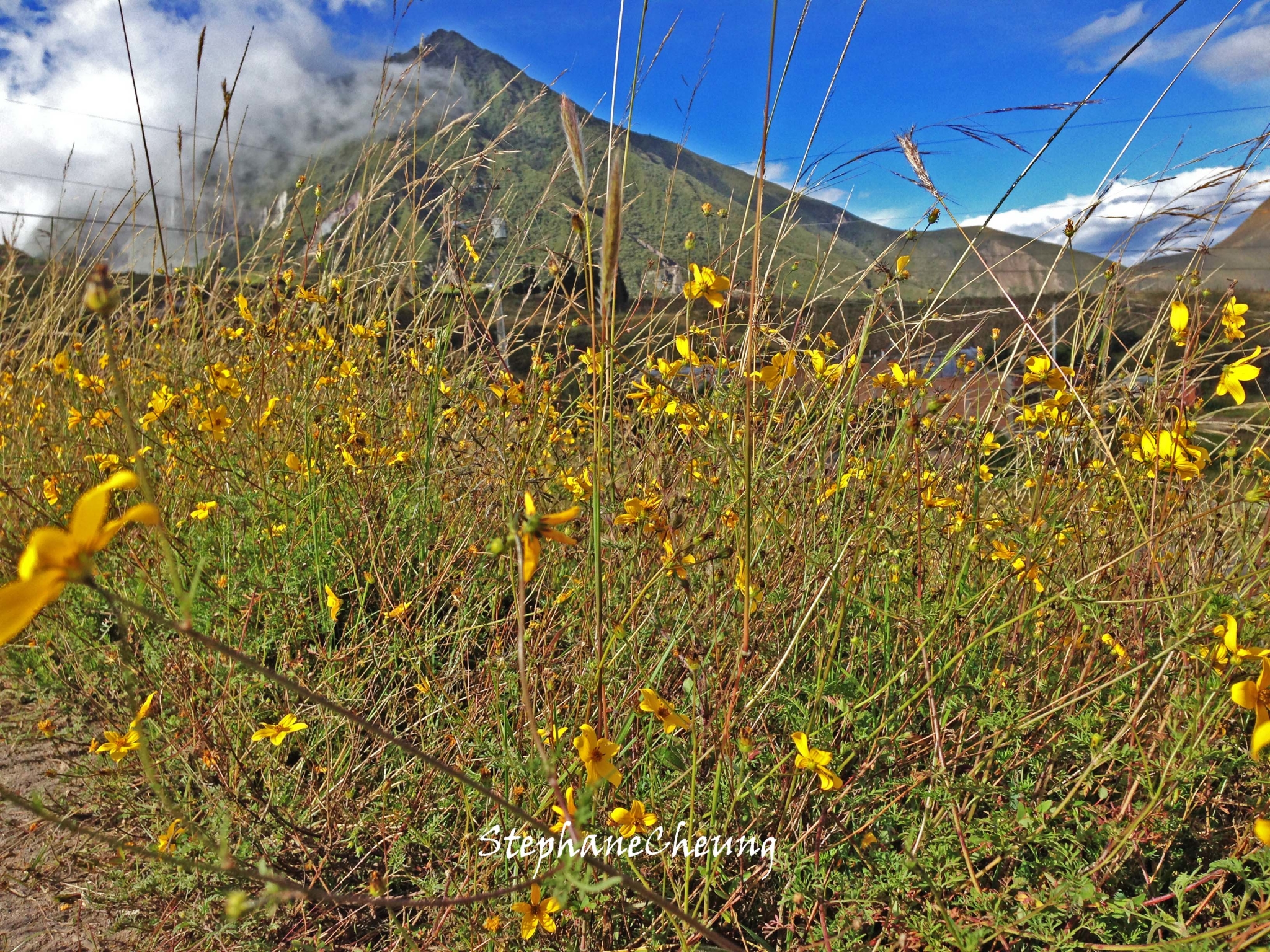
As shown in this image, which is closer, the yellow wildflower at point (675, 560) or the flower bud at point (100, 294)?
the flower bud at point (100, 294)

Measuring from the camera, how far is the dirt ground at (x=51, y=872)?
4.11ft

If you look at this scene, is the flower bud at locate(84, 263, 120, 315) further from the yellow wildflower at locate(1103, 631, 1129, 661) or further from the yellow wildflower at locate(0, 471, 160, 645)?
the yellow wildflower at locate(1103, 631, 1129, 661)

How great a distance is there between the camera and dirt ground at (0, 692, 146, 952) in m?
1.25

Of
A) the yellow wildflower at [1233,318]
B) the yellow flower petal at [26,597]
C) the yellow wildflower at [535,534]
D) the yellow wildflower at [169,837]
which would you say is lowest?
the yellow wildflower at [169,837]

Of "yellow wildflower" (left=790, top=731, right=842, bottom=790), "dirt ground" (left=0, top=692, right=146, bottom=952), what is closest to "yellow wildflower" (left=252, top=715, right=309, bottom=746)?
"dirt ground" (left=0, top=692, right=146, bottom=952)

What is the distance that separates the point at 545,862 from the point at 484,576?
775mm

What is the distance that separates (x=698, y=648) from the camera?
1.41m

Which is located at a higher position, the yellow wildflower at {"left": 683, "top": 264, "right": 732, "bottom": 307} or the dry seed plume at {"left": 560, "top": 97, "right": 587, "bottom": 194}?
the dry seed plume at {"left": 560, "top": 97, "right": 587, "bottom": 194}

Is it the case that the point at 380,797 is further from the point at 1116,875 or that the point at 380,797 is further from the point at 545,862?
the point at 1116,875

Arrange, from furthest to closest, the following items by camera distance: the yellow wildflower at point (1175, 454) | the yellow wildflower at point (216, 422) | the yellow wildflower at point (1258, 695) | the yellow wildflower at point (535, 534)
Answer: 1. the yellow wildflower at point (216, 422)
2. the yellow wildflower at point (1175, 454)
3. the yellow wildflower at point (1258, 695)
4. the yellow wildflower at point (535, 534)

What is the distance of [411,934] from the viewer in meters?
1.16

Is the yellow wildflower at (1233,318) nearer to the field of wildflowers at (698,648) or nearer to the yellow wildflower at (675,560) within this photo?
the field of wildflowers at (698,648)

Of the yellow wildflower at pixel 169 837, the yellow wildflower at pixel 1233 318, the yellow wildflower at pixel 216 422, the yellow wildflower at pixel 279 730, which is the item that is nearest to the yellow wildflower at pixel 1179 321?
the yellow wildflower at pixel 1233 318

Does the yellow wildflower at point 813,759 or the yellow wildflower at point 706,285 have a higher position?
the yellow wildflower at point 706,285
